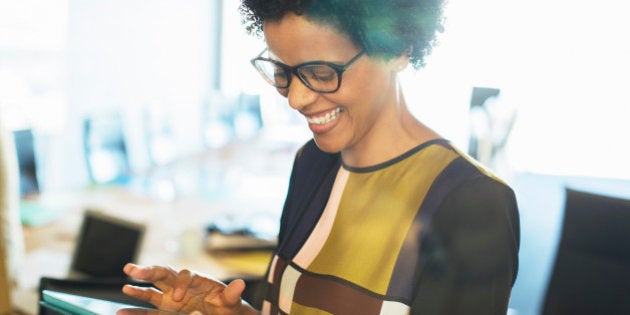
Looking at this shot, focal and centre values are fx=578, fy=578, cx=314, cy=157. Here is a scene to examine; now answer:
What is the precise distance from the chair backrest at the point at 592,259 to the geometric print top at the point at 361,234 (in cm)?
104

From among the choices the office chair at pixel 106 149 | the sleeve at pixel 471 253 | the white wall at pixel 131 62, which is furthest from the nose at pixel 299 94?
the white wall at pixel 131 62

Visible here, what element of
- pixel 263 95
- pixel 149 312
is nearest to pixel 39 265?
pixel 149 312

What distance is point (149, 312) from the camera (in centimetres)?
81

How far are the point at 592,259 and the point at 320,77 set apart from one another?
1.33m

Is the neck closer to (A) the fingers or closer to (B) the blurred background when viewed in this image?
(A) the fingers

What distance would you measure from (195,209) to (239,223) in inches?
19.7

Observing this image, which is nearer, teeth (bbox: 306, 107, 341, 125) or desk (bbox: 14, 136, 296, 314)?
teeth (bbox: 306, 107, 341, 125)

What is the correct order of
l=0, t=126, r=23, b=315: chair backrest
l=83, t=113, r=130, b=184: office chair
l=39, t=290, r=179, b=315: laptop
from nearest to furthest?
l=39, t=290, r=179, b=315: laptop
l=0, t=126, r=23, b=315: chair backrest
l=83, t=113, r=130, b=184: office chair

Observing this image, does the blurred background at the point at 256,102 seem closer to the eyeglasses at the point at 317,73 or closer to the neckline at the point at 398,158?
the neckline at the point at 398,158

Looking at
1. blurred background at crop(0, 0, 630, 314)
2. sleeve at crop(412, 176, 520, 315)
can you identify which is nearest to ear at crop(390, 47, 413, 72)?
sleeve at crop(412, 176, 520, 315)

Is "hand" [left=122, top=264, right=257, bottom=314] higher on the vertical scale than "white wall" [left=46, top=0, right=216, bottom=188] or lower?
lower

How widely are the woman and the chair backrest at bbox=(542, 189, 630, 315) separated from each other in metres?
1.05

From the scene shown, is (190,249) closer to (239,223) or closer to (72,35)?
(239,223)

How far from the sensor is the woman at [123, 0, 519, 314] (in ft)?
2.47
